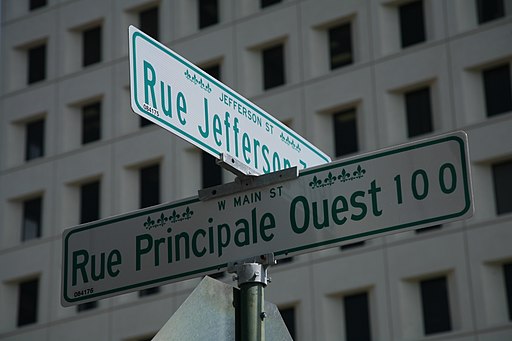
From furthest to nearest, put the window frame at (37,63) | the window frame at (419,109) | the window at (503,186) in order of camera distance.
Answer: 1. the window frame at (37,63)
2. the window frame at (419,109)
3. the window at (503,186)

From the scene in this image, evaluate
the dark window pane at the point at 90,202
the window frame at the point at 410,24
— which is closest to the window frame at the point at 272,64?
the window frame at the point at 410,24

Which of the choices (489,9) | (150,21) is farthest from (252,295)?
(150,21)

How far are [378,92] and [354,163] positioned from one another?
77.9 ft

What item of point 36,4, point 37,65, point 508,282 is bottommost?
point 508,282

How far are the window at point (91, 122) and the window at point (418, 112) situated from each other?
31.7 ft

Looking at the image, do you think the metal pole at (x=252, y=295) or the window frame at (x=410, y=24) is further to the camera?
the window frame at (x=410, y=24)

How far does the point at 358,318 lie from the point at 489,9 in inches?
319

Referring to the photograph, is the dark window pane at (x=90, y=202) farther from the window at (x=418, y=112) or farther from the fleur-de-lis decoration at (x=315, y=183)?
the fleur-de-lis decoration at (x=315, y=183)

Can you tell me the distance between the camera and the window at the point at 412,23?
28812mm

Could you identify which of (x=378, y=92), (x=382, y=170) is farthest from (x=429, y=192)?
(x=378, y=92)

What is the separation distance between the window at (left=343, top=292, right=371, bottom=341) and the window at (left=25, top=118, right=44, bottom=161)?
11.6 meters

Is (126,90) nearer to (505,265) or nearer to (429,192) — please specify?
(505,265)

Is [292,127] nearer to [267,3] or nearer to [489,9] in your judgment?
[267,3]

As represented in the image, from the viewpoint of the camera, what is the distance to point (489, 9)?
28.0 meters
